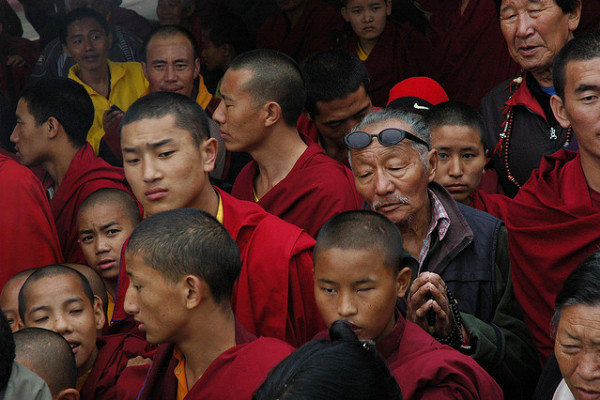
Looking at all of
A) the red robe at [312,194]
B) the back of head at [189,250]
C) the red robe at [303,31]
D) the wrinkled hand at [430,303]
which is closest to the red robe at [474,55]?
the red robe at [303,31]

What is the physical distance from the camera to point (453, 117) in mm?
4246

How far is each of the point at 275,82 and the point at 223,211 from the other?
3.08ft

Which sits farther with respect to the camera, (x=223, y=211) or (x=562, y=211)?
(x=223, y=211)

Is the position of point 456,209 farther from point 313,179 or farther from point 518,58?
point 518,58

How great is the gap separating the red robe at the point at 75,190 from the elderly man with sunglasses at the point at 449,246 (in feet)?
5.04

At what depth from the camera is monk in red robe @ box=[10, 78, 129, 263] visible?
4730mm

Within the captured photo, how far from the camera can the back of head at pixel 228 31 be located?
6230 millimetres

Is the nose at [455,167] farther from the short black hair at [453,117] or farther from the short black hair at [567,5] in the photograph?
the short black hair at [567,5]

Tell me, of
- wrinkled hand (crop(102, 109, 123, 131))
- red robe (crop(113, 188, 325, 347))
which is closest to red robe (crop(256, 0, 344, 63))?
wrinkled hand (crop(102, 109, 123, 131))

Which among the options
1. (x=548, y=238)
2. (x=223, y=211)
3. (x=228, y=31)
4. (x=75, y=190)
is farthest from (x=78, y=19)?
(x=548, y=238)

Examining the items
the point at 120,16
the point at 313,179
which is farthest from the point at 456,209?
the point at 120,16

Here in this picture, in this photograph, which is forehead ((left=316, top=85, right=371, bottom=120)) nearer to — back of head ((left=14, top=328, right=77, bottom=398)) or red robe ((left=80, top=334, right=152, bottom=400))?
red robe ((left=80, top=334, right=152, bottom=400))

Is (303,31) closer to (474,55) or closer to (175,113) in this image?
(474,55)

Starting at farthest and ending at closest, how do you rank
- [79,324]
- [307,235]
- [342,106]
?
1. [342,106]
2. [79,324]
3. [307,235]
